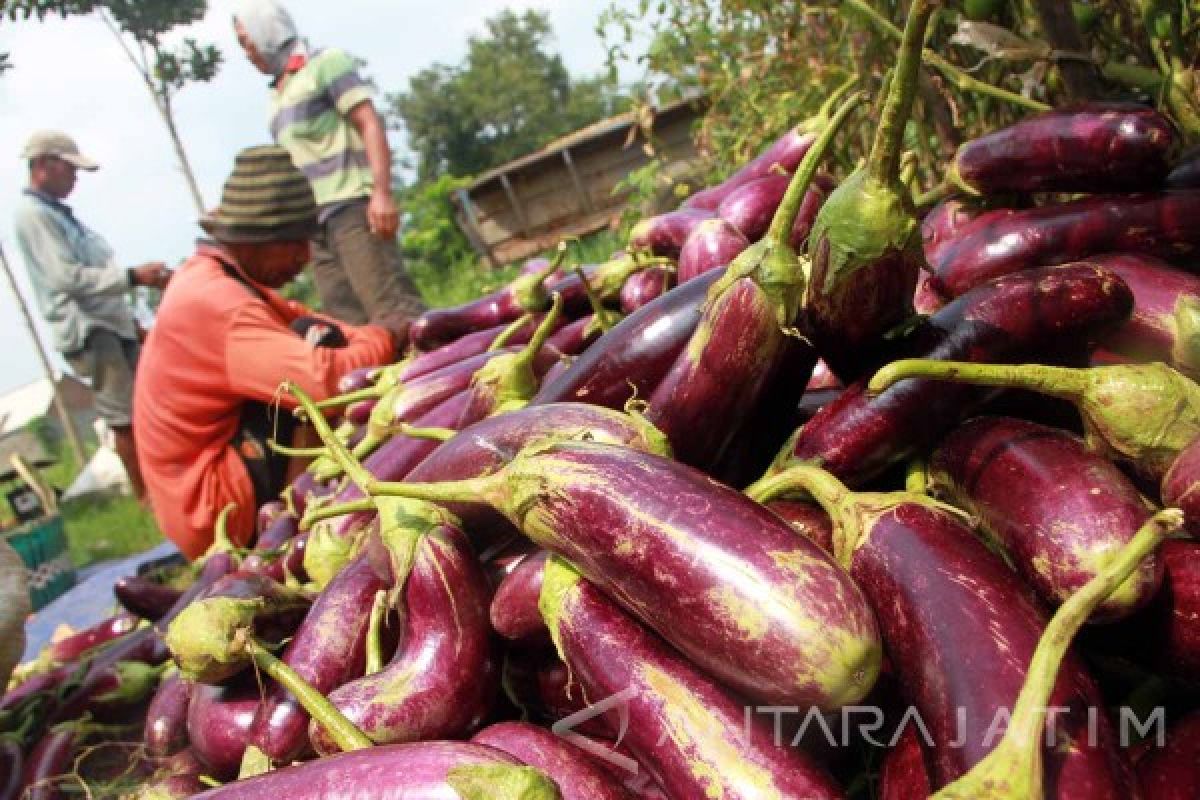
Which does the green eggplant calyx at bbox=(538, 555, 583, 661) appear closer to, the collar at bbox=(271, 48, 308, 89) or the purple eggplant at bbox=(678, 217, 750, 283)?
the purple eggplant at bbox=(678, 217, 750, 283)

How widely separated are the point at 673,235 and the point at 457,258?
14220 mm

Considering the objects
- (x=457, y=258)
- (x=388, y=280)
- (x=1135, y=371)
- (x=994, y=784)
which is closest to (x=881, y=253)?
(x=1135, y=371)

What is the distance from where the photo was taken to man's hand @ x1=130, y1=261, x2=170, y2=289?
570 cm

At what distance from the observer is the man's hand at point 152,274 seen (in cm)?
570

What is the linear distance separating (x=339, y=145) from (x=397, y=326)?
110cm

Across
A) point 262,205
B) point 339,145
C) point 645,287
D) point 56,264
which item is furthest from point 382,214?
point 645,287

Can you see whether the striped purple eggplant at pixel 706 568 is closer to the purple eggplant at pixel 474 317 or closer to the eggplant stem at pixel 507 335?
the eggplant stem at pixel 507 335

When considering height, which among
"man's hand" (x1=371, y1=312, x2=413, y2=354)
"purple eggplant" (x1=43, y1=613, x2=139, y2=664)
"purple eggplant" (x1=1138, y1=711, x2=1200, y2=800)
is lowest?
"purple eggplant" (x1=43, y1=613, x2=139, y2=664)

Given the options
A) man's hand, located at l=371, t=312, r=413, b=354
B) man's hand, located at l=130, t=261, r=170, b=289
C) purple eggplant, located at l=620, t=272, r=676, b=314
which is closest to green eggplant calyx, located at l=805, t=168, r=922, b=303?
purple eggplant, located at l=620, t=272, r=676, b=314

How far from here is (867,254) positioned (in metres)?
0.87

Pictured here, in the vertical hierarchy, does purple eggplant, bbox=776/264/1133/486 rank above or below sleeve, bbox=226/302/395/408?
below

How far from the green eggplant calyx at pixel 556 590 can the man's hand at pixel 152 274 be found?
5.64 meters

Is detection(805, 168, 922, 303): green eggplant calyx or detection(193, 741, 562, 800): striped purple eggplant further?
detection(805, 168, 922, 303): green eggplant calyx

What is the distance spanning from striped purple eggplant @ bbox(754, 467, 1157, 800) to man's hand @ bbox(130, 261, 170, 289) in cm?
587
